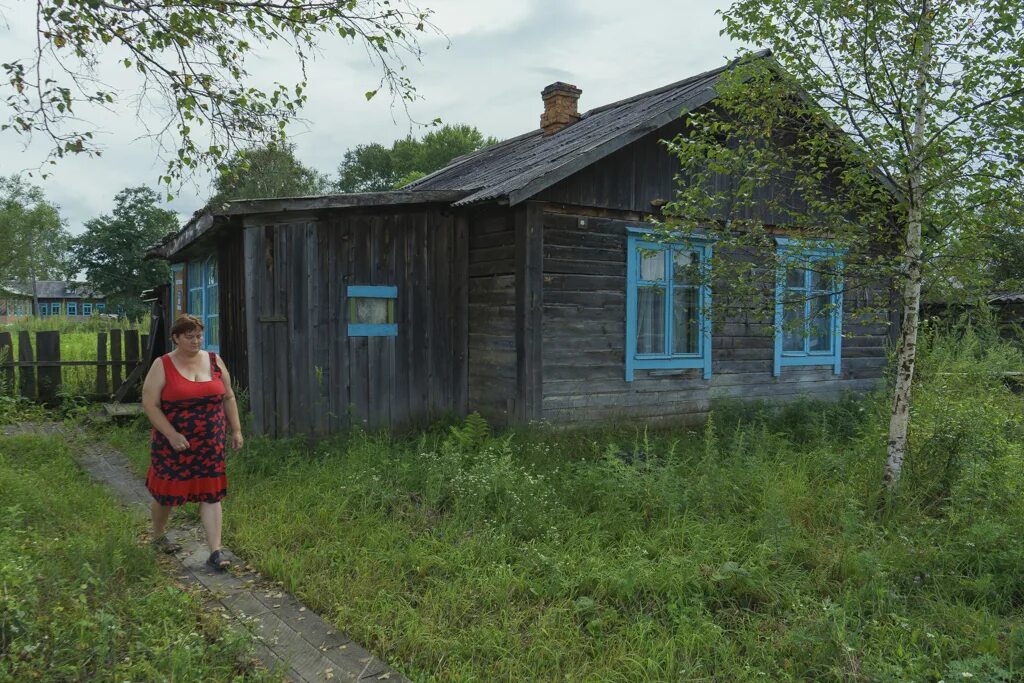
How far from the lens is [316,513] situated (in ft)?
17.5

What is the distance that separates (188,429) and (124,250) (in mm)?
30583

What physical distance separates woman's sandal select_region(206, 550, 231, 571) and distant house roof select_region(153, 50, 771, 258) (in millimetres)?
3941

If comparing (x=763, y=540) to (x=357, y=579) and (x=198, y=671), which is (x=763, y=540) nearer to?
(x=357, y=579)

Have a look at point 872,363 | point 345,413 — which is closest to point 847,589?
point 345,413

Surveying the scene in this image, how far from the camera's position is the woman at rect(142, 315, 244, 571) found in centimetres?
451

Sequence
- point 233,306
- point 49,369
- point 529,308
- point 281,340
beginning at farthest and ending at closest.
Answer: point 49,369 < point 233,306 < point 529,308 < point 281,340

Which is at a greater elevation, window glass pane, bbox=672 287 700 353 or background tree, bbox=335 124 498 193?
background tree, bbox=335 124 498 193

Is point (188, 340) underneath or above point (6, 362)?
above

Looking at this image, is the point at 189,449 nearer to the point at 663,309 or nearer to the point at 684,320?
the point at 663,309

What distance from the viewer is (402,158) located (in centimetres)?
4609

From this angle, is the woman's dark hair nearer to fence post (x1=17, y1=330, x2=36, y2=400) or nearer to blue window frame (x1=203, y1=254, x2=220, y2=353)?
blue window frame (x1=203, y1=254, x2=220, y2=353)

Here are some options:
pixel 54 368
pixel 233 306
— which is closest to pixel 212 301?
pixel 233 306

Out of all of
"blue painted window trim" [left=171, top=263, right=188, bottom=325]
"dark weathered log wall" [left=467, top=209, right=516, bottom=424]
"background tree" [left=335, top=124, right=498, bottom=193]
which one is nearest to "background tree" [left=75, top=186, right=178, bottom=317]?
"background tree" [left=335, top=124, right=498, bottom=193]

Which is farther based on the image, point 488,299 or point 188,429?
point 488,299
